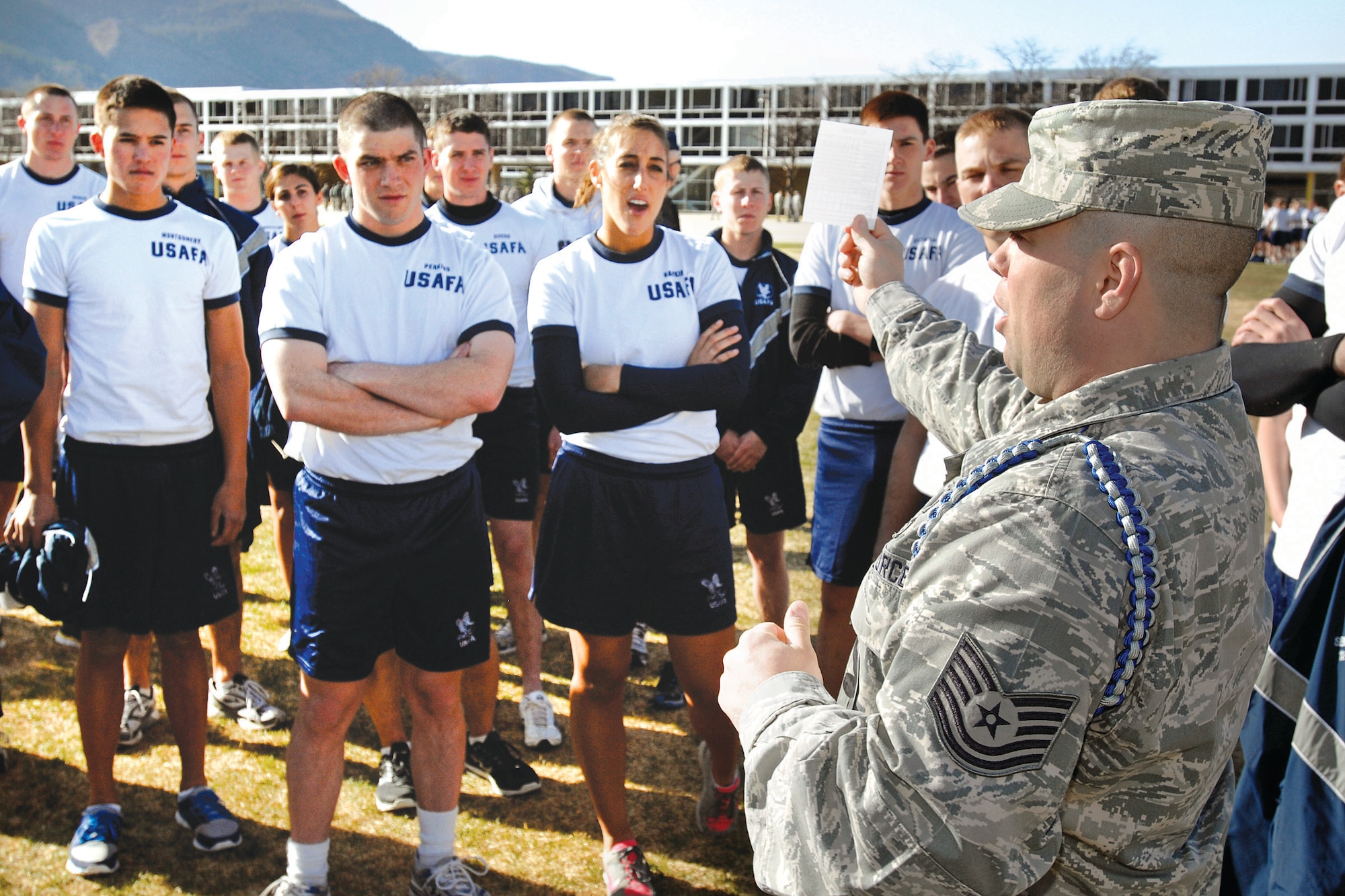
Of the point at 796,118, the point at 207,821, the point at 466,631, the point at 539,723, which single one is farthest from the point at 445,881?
the point at 796,118

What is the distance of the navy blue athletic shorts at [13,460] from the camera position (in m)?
4.76

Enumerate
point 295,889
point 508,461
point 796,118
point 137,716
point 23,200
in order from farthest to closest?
point 796,118 < point 23,200 < point 508,461 < point 137,716 < point 295,889

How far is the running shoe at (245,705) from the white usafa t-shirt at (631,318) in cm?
212

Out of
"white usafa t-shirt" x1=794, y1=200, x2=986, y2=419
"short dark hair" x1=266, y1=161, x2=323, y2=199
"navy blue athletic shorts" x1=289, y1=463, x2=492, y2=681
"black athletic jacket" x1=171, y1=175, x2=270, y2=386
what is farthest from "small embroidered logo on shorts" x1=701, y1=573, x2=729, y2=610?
"short dark hair" x1=266, y1=161, x2=323, y2=199

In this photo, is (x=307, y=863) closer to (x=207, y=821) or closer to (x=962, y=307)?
(x=207, y=821)

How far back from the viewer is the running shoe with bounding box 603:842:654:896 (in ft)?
10.6

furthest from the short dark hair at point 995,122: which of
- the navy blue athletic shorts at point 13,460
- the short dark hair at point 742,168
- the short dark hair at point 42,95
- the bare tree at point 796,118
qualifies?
the bare tree at point 796,118

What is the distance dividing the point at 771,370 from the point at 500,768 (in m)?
2.19

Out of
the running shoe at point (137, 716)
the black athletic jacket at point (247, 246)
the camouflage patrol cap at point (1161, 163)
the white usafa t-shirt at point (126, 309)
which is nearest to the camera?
the camouflage patrol cap at point (1161, 163)

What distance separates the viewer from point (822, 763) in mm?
1266

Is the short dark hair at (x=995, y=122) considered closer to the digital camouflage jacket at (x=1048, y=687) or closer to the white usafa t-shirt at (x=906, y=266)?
the white usafa t-shirt at (x=906, y=266)

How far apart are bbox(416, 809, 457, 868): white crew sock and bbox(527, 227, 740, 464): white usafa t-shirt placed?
1.33 meters

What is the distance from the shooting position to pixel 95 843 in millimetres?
3354

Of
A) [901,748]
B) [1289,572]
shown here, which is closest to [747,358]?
[1289,572]
